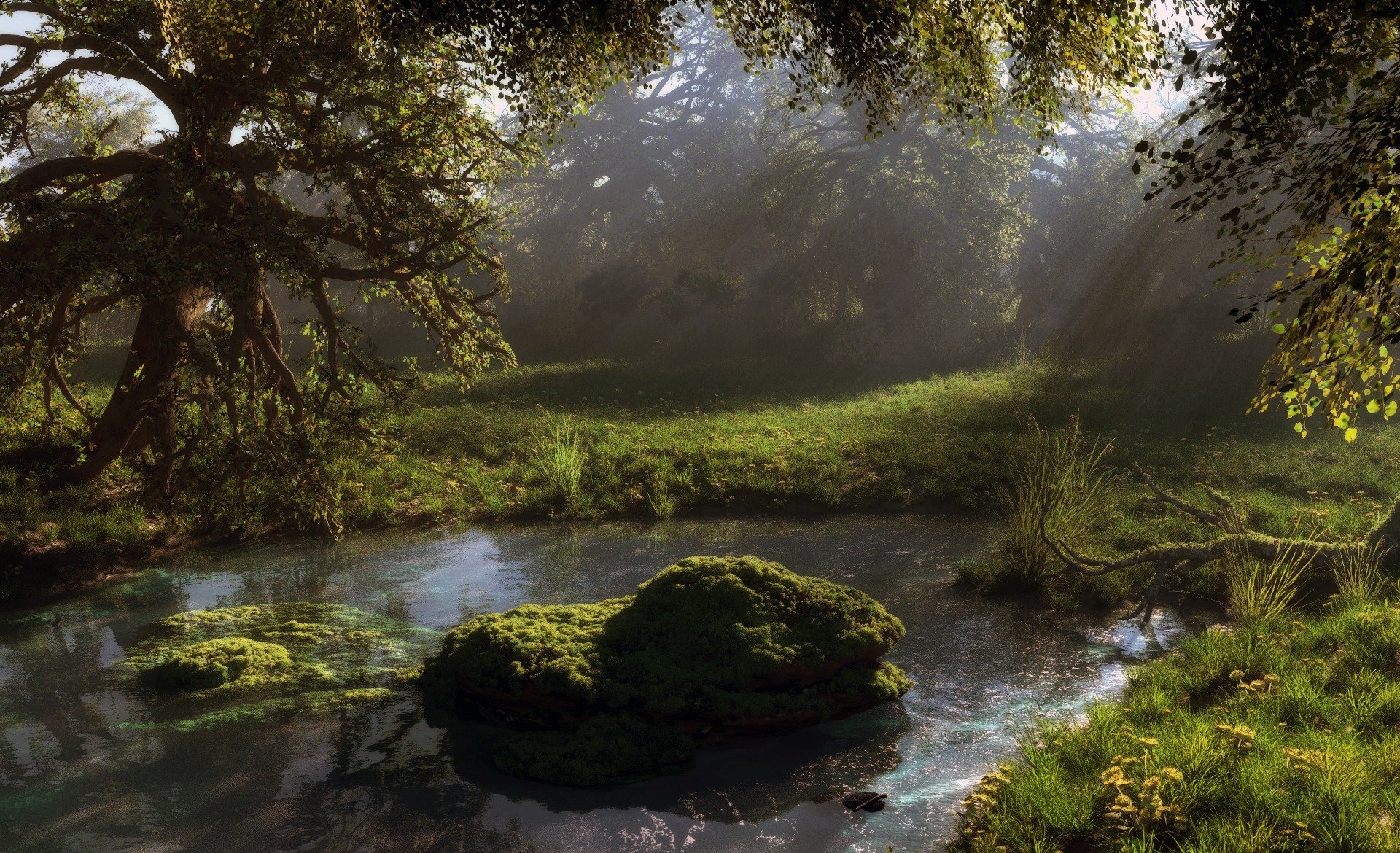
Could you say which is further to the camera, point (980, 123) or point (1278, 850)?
point (980, 123)

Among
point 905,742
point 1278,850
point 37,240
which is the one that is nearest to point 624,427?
point 37,240

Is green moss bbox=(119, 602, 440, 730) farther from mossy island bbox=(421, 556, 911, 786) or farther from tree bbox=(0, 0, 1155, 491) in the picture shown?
tree bbox=(0, 0, 1155, 491)

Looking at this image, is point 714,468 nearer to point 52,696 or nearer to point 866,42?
point 866,42

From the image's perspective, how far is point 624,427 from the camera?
62.2ft

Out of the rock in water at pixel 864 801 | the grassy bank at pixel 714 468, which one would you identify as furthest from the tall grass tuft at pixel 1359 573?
the rock in water at pixel 864 801

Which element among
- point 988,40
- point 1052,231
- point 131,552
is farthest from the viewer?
point 1052,231

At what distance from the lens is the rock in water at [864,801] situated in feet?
18.7

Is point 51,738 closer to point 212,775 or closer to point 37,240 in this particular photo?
point 212,775

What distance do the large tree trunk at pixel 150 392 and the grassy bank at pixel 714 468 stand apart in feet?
1.88

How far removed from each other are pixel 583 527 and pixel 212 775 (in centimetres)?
761

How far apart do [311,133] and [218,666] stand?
6.16m

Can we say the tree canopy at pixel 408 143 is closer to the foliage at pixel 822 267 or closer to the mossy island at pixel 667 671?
the mossy island at pixel 667 671

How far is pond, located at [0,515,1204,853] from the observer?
550 cm

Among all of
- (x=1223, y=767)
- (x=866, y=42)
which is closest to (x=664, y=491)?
(x=866, y=42)
